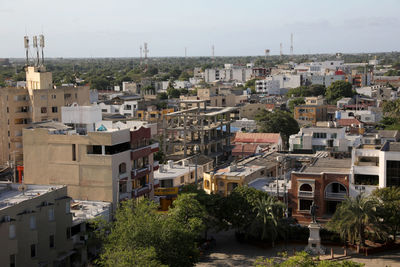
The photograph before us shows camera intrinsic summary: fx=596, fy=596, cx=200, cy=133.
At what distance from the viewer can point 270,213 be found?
1692 inches

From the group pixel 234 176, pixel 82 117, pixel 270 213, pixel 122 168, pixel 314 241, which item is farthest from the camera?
pixel 234 176

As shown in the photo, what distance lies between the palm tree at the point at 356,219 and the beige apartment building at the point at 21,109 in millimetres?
39131

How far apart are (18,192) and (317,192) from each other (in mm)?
23717

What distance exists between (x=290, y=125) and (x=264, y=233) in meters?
50.8

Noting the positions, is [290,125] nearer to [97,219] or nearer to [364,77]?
[97,219]

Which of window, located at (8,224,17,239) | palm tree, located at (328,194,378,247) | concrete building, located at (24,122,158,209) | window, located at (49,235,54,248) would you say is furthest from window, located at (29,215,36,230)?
palm tree, located at (328,194,378,247)

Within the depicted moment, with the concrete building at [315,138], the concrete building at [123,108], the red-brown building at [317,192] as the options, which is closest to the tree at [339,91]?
the concrete building at [123,108]

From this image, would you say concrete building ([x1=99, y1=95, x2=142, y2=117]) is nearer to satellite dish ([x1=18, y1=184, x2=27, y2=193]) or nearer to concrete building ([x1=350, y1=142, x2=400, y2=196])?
concrete building ([x1=350, y1=142, x2=400, y2=196])

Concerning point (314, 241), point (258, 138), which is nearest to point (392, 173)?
point (314, 241)

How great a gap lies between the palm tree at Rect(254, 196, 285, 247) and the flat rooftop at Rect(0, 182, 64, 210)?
47.7 ft

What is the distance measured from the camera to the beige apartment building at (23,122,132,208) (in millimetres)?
41906

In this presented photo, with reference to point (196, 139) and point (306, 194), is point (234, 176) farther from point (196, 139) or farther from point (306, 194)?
point (196, 139)

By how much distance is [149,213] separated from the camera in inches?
1421

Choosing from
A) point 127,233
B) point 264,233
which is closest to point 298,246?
point 264,233
